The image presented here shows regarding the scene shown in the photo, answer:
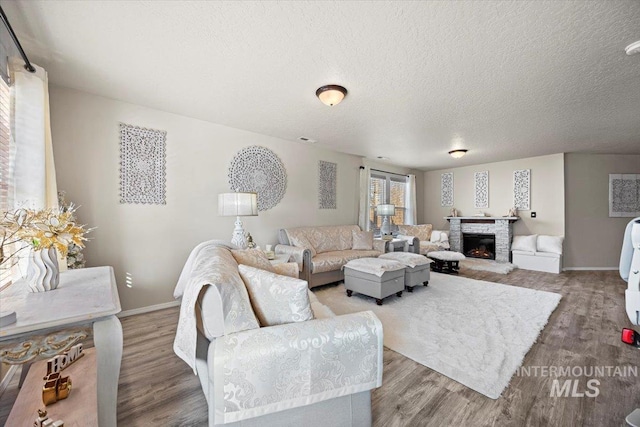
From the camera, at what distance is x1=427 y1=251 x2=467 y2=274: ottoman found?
4.87 metres

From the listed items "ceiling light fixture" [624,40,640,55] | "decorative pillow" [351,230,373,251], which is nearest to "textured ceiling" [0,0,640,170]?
"ceiling light fixture" [624,40,640,55]

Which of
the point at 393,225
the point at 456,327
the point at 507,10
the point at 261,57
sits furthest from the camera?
the point at 393,225

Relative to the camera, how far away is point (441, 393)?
173 centimetres

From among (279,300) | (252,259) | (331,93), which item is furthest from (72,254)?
(331,93)

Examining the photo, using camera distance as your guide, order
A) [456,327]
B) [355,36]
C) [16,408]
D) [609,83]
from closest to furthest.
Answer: [16,408] → [355,36] → [609,83] → [456,327]

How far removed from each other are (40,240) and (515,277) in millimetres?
6263

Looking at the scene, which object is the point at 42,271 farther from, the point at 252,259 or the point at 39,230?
the point at 252,259

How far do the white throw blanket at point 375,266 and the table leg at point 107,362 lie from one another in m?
2.64

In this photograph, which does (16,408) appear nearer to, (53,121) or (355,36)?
(53,121)

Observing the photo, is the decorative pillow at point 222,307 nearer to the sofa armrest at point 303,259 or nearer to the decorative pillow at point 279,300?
the decorative pillow at point 279,300

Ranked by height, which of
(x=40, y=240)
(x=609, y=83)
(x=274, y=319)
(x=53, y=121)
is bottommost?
(x=274, y=319)

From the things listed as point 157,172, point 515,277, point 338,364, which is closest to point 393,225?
point 515,277

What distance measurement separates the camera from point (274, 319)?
1.33 m

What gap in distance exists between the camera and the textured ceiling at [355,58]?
→ 1.61 meters
